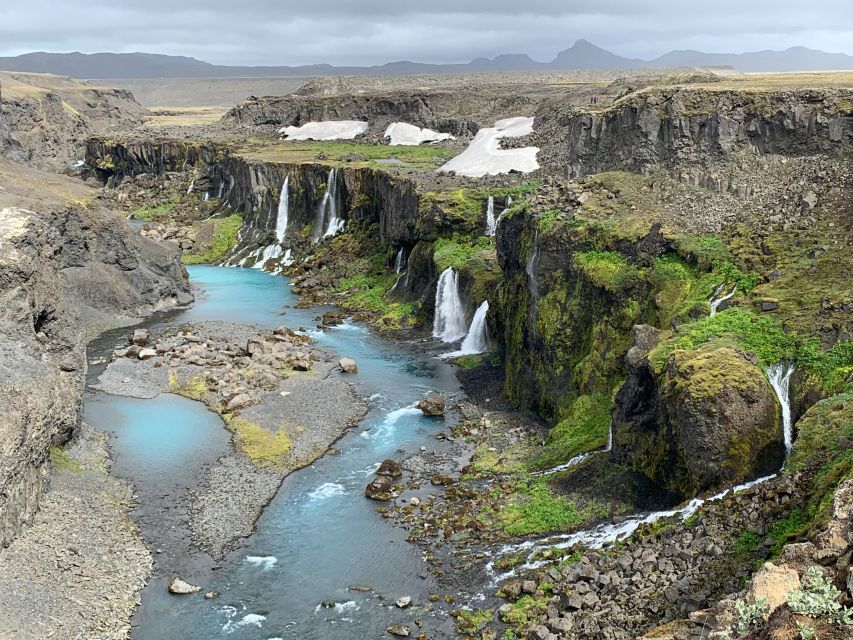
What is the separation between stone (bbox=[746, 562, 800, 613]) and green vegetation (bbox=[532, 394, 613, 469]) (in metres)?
18.5

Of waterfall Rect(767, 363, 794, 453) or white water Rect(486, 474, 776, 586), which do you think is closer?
white water Rect(486, 474, 776, 586)

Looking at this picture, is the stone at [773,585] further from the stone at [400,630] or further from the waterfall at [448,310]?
the waterfall at [448,310]

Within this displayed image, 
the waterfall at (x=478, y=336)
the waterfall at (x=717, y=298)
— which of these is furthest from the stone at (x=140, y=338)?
the waterfall at (x=717, y=298)

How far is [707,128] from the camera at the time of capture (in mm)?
49812

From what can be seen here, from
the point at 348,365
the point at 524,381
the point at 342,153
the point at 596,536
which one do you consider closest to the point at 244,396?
the point at 348,365

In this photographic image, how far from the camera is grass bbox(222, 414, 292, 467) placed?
40.2m

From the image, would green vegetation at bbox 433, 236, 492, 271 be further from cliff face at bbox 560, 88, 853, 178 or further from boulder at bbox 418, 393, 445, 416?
boulder at bbox 418, 393, 445, 416

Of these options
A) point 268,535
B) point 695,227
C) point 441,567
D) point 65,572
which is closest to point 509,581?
point 441,567

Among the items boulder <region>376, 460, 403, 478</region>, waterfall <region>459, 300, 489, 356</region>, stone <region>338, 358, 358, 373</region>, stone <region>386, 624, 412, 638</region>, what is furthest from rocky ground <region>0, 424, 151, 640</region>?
waterfall <region>459, 300, 489, 356</region>

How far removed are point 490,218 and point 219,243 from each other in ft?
130

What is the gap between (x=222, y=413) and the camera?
45906 mm

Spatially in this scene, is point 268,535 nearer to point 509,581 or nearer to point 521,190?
point 509,581

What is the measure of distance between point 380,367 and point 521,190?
68.9 feet

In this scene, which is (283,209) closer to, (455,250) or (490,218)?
(490,218)
